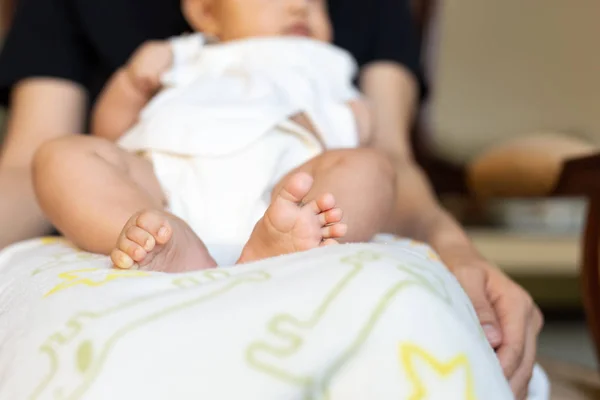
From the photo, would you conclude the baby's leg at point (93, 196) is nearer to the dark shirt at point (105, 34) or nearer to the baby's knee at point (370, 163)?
the baby's knee at point (370, 163)

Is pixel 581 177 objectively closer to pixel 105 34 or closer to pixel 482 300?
pixel 482 300

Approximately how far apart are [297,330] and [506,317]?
30 centimetres

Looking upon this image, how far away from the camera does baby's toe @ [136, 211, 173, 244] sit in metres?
0.49

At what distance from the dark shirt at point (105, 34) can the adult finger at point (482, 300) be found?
0.50 meters

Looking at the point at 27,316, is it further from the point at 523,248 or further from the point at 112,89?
the point at 523,248

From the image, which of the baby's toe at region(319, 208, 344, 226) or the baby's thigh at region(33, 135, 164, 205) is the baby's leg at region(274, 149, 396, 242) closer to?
the baby's toe at region(319, 208, 344, 226)

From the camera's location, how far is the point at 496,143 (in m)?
1.86

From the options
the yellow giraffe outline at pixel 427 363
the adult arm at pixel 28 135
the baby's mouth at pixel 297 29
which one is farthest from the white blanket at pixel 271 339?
the baby's mouth at pixel 297 29

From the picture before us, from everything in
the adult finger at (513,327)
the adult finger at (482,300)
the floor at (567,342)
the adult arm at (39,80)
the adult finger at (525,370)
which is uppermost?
the adult arm at (39,80)

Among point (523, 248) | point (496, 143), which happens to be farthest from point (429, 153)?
point (523, 248)

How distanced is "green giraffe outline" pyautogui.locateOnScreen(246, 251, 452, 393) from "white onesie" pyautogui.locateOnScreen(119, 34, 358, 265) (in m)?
0.23

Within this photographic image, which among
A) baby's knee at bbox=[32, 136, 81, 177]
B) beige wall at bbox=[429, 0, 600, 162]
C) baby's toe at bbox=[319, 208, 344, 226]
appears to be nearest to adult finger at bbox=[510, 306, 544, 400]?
baby's toe at bbox=[319, 208, 344, 226]

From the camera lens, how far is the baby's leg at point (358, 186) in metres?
0.59

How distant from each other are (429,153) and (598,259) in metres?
1.02
